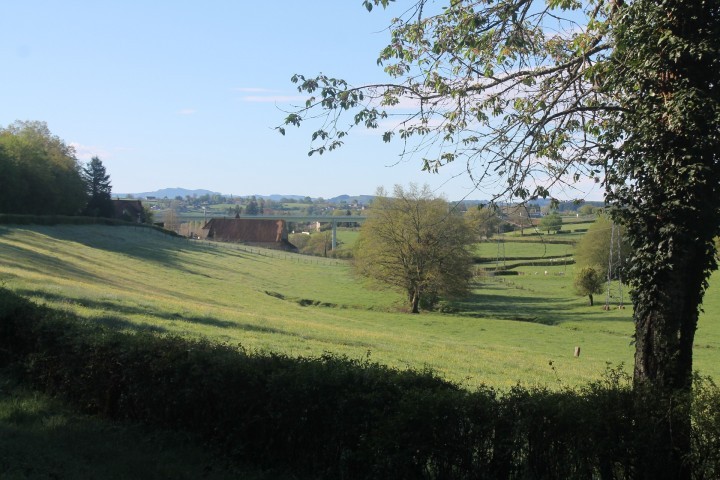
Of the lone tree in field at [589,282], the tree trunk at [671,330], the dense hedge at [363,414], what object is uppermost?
the tree trunk at [671,330]

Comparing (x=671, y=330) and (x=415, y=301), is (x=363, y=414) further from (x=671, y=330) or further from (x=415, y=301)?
(x=415, y=301)

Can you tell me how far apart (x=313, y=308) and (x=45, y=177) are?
44.1 meters

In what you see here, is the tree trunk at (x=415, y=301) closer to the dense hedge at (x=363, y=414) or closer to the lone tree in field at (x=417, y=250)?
the lone tree in field at (x=417, y=250)

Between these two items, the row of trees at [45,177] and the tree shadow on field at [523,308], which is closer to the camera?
the tree shadow on field at [523,308]

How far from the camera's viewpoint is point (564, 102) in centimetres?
937

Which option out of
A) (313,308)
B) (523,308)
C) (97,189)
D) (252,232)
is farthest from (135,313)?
(252,232)

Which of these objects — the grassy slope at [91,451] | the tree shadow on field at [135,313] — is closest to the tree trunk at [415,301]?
the tree shadow on field at [135,313]

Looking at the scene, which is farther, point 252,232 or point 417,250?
point 252,232

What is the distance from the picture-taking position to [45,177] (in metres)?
75.7

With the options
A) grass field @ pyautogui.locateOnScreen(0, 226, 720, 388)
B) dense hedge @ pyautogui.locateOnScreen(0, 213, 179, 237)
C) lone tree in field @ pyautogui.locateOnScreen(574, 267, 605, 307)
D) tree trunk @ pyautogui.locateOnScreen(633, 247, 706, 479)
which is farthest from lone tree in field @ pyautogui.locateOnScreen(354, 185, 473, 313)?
tree trunk @ pyautogui.locateOnScreen(633, 247, 706, 479)

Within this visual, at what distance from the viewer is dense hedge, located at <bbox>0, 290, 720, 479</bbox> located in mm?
5645

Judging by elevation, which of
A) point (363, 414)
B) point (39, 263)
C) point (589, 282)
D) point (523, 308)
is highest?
point (363, 414)

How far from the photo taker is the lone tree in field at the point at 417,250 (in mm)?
57781

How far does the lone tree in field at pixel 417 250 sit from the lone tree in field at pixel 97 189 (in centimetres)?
5495
